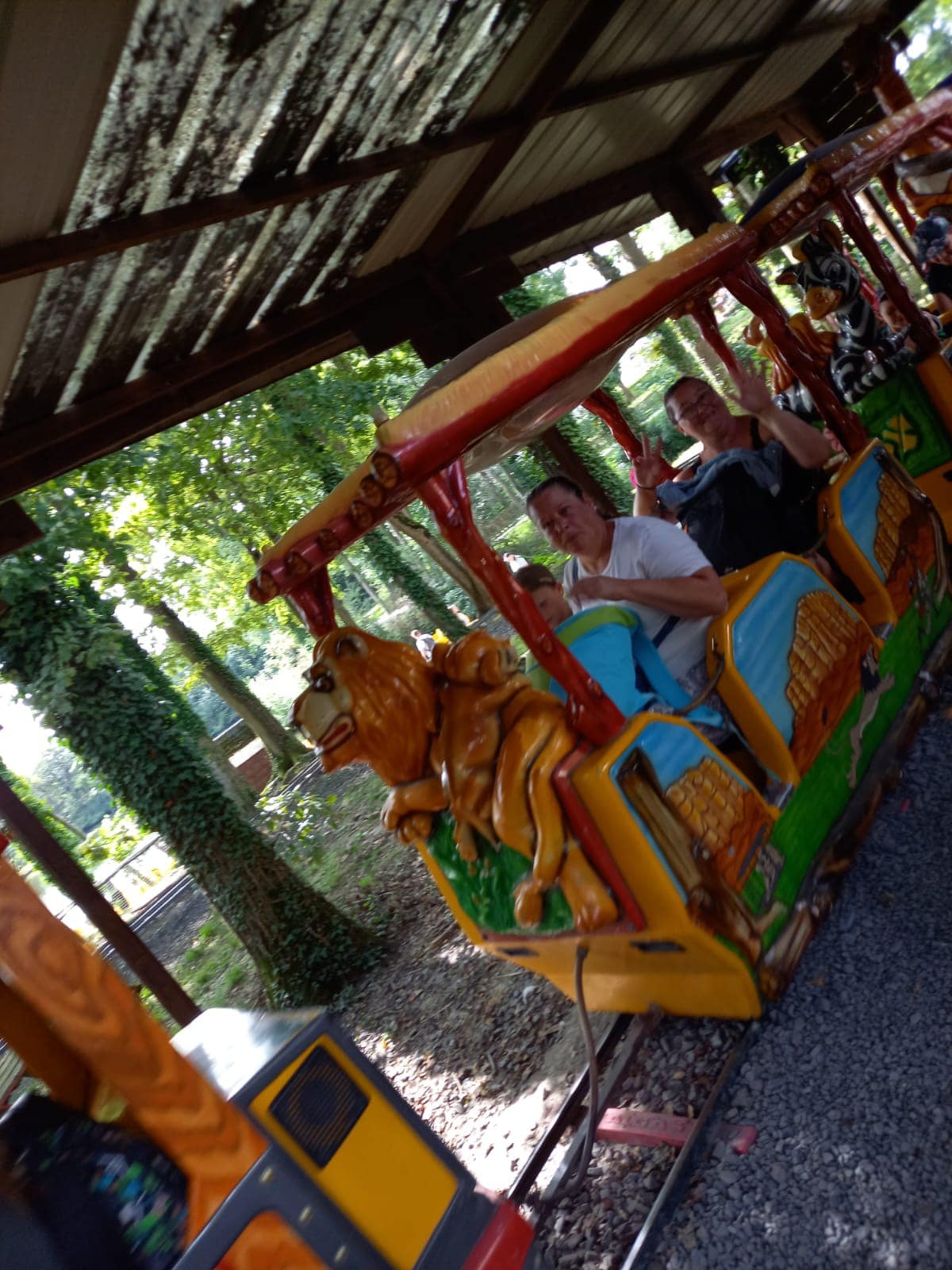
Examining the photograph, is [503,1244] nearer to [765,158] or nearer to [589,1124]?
[589,1124]

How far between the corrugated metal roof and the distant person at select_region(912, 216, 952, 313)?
1.59 meters

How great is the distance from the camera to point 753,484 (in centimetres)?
390

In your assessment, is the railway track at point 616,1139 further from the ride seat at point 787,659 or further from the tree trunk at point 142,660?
the tree trunk at point 142,660

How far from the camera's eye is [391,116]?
3.22 meters

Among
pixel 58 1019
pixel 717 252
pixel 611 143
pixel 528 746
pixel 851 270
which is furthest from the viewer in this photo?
pixel 611 143

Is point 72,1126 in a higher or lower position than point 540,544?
higher

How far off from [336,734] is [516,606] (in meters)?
0.63

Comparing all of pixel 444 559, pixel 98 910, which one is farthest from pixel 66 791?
pixel 98 910

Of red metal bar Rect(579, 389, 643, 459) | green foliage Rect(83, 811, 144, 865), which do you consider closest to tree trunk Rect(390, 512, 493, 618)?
green foliage Rect(83, 811, 144, 865)

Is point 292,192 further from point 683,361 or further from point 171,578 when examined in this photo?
point 683,361

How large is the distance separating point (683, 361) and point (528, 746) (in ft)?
69.5

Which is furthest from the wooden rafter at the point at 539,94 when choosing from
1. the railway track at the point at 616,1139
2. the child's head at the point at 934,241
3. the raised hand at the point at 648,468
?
the railway track at the point at 616,1139

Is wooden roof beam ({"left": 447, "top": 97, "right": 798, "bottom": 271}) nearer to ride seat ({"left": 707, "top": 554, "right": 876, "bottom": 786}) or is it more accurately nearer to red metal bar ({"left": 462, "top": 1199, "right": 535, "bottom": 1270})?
ride seat ({"left": 707, "top": 554, "right": 876, "bottom": 786})

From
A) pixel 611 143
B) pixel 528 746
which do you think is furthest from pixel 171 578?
pixel 528 746
